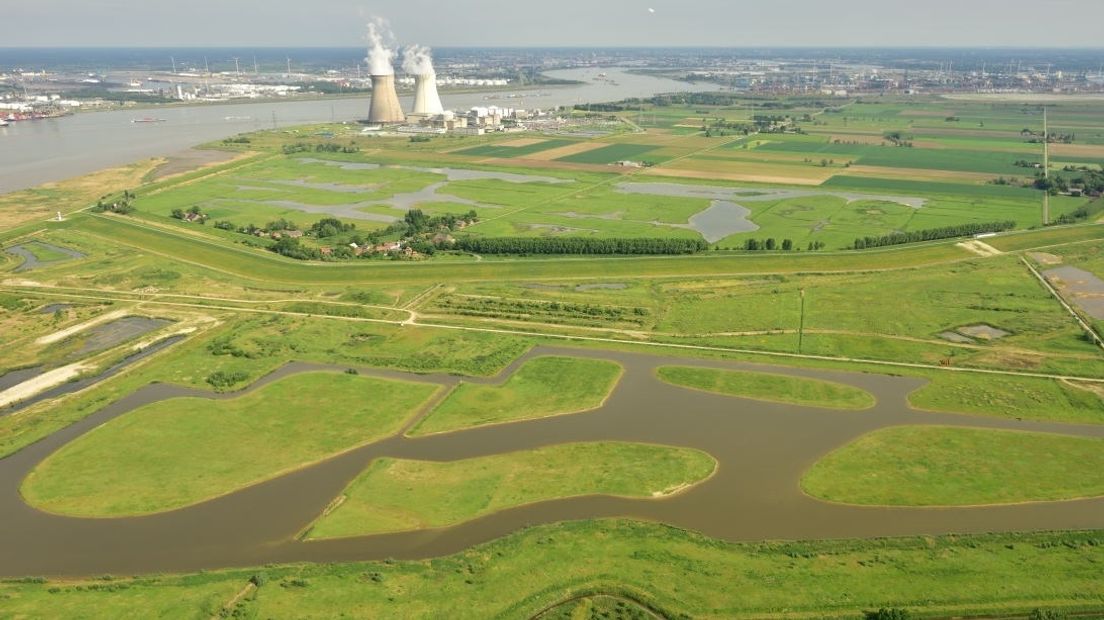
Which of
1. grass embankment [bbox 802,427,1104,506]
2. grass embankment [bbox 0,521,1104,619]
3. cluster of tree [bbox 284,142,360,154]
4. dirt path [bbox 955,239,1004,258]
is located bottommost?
grass embankment [bbox 0,521,1104,619]

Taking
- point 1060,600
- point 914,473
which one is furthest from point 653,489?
point 1060,600

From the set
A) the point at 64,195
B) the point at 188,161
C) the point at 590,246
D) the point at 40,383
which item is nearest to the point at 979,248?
the point at 590,246

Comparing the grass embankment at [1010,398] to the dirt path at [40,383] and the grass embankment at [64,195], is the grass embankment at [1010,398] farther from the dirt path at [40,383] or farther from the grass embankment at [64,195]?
the grass embankment at [64,195]

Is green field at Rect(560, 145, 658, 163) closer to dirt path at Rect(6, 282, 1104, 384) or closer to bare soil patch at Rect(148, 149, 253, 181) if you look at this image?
bare soil patch at Rect(148, 149, 253, 181)

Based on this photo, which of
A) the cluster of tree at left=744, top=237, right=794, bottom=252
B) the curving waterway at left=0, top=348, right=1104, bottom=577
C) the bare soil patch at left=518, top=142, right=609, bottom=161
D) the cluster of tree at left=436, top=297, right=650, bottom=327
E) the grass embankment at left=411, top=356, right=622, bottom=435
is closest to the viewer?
the curving waterway at left=0, top=348, right=1104, bottom=577

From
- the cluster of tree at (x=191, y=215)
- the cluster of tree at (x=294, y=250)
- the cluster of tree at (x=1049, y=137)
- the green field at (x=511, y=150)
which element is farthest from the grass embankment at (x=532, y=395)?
the cluster of tree at (x=1049, y=137)

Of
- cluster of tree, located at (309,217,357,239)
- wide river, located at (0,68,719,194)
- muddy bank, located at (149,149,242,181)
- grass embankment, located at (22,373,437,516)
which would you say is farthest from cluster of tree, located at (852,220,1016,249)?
wide river, located at (0,68,719,194)

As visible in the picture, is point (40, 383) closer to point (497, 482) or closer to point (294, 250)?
point (294, 250)
